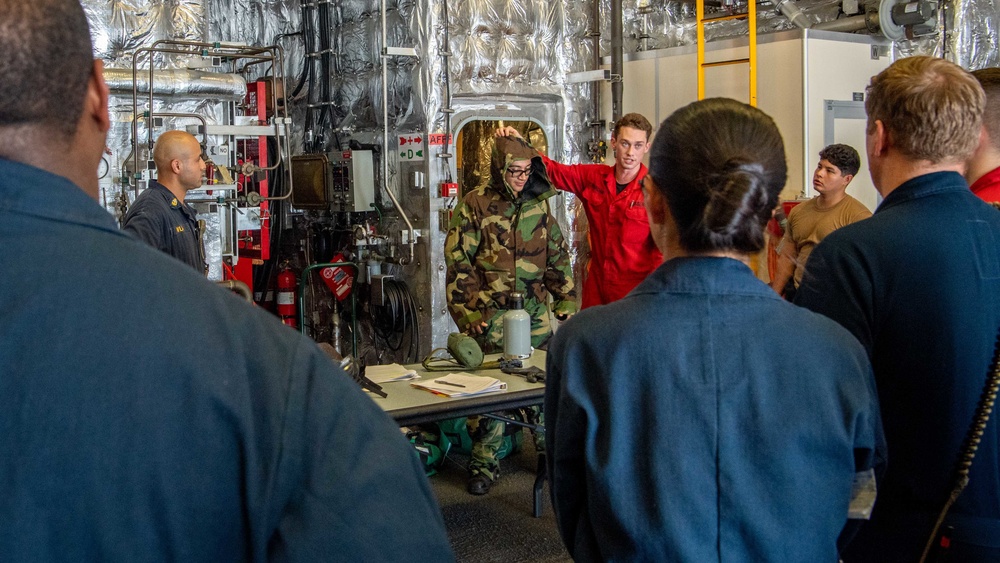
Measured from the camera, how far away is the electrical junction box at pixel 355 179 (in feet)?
23.3

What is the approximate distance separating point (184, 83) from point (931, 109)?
603 cm

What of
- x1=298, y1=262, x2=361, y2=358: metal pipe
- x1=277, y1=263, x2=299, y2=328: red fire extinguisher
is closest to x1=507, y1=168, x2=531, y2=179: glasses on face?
x1=298, y1=262, x2=361, y2=358: metal pipe

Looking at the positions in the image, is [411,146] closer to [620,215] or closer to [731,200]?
[620,215]

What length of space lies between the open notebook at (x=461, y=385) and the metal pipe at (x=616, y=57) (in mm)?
3926

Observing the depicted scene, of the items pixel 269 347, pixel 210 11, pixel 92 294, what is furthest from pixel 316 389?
pixel 210 11

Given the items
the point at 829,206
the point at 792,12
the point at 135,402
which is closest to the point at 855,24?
the point at 792,12

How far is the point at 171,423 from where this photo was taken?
2.61 feet

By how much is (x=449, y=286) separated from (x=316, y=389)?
4173 mm

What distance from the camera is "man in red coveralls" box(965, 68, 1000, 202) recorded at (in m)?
2.14

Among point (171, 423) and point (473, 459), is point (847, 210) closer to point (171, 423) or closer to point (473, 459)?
point (473, 459)

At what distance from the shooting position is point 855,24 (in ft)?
22.4

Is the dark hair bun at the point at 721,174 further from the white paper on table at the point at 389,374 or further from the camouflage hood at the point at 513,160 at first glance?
the camouflage hood at the point at 513,160

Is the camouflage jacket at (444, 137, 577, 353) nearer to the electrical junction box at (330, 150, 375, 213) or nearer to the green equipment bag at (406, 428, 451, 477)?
the green equipment bag at (406, 428, 451, 477)

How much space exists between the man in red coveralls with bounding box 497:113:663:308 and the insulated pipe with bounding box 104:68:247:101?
116 inches
